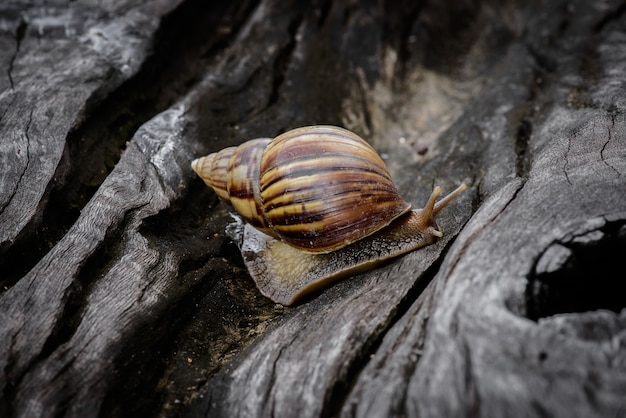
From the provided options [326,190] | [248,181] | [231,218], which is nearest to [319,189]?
[326,190]

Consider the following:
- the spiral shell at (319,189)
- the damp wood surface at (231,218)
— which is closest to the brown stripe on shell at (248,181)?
the spiral shell at (319,189)

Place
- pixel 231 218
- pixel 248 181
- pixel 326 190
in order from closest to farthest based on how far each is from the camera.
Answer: pixel 326 190
pixel 248 181
pixel 231 218

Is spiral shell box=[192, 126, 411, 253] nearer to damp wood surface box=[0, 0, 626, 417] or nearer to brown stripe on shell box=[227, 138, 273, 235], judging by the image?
brown stripe on shell box=[227, 138, 273, 235]

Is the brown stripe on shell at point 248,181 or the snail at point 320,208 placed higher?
the brown stripe on shell at point 248,181

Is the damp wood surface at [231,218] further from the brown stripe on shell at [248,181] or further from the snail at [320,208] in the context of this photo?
the brown stripe on shell at [248,181]

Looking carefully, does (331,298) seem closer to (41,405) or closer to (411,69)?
(41,405)

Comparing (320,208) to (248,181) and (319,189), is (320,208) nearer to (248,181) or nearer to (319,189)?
(319,189)

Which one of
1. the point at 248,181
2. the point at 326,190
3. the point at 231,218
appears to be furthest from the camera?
the point at 231,218

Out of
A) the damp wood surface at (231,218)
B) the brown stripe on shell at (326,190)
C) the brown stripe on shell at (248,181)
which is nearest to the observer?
the damp wood surface at (231,218)
